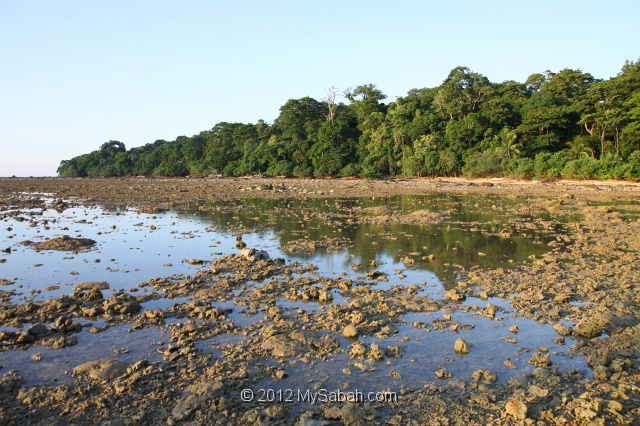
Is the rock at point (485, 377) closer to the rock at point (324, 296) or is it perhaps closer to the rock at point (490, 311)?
the rock at point (490, 311)

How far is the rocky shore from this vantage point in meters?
4.55

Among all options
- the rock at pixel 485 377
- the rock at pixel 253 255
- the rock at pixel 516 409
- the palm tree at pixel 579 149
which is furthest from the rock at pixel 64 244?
the palm tree at pixel 579 149

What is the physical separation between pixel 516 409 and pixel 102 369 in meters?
4.87

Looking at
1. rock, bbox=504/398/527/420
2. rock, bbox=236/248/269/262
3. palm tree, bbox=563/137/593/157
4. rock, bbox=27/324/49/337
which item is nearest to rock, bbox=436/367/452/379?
rock, bbox=504/398/527/420

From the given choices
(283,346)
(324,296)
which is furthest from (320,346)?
(324,296)

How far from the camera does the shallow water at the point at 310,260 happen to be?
5.73m

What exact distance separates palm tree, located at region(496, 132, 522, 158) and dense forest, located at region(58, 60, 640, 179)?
141mm

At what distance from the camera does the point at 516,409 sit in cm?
444

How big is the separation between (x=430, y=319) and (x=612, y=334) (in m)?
2.68

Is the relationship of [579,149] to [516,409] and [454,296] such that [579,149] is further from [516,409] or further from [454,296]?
[516,409]

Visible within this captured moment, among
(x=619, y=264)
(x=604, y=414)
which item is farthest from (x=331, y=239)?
(x=604, y=414)

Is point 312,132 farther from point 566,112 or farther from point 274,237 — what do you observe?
point 274,237

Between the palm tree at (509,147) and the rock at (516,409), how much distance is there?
53.2 m

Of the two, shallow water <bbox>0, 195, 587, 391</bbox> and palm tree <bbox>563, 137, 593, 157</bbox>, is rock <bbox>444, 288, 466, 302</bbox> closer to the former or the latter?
shallow water <bbox>0, 195, 587, 391</bbox>
